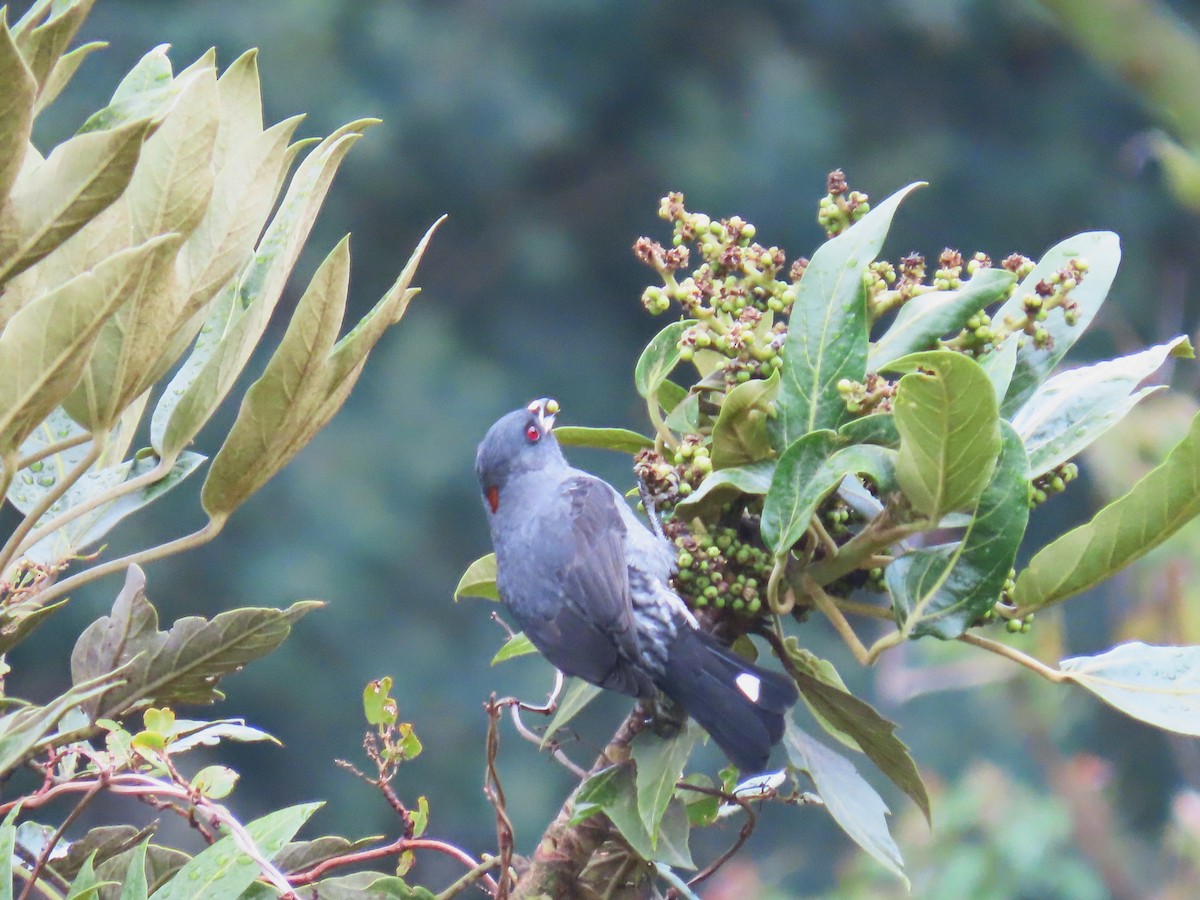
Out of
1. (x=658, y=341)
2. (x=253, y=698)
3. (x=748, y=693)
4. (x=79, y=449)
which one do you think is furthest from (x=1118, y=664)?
(x=253, y=698)

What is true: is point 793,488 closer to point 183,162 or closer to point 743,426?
point 743,426

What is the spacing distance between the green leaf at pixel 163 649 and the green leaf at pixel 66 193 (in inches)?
10.6

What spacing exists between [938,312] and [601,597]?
656 millimetres

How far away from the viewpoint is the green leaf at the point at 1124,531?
1.01 metres

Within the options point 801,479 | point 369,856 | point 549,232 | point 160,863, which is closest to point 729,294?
point 801,479

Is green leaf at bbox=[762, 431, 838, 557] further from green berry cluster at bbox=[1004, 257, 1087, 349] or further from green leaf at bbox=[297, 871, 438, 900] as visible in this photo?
green leaf at bbox=[297, 871, 438, 900]

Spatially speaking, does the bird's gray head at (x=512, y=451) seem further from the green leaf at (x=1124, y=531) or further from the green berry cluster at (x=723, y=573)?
the green leaf at (x=1124, y=531)

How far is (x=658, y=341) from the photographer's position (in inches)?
47.1

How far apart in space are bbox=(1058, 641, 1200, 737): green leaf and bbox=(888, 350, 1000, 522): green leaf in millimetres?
201

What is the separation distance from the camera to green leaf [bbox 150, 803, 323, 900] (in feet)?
2.96

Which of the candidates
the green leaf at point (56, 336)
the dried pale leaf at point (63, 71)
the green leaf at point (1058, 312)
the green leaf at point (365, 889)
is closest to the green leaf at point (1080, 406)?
the green leaf at point (1058, 312)

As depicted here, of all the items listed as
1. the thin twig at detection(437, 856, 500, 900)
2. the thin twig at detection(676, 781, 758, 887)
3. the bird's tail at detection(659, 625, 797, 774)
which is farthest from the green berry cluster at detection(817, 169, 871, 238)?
the thin twig at detection(437, 856, 500, 900)

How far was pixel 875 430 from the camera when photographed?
1069 mm

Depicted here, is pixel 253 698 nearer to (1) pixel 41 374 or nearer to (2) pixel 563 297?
(2) pixel 563 297
